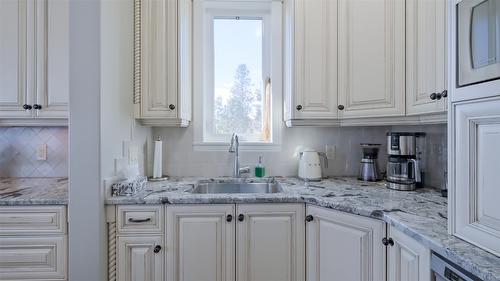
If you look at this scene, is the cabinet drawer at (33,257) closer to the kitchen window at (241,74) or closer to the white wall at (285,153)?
the white wall at (285,153)

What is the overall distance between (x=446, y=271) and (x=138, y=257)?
1462mm

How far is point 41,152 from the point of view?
2.16 meters

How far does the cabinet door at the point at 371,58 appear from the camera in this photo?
1.67m

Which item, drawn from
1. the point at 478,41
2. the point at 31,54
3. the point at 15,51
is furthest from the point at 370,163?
the point at 15,51

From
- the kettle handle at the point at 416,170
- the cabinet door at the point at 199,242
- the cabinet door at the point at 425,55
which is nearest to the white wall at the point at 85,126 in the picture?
the cabinet door at the point at 199,242

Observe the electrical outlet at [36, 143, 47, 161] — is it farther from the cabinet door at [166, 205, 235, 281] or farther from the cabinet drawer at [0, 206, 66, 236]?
the cabinet door at [166, 205, 235, 281]

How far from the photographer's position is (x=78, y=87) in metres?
1.47

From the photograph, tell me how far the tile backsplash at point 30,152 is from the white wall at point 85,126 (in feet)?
2.85

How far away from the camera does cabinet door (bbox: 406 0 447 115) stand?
138 centimetres

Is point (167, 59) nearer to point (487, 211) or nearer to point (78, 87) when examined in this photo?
point (78, 87)

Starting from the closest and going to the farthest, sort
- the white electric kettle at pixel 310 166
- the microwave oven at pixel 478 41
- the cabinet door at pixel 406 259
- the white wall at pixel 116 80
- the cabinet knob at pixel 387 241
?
the microwave oven at pixel 478 41, the cabinet door at pixel 406 259, the cabinet knob at pixel 387 241, the white wall at pixel 116 80, the white electric kettle at pixel 310 166

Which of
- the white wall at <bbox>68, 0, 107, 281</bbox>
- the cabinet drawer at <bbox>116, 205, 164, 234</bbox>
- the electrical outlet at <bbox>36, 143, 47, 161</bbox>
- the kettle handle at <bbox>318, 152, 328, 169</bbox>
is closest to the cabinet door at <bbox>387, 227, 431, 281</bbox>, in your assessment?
the kettle handle at <bbox>318, 152, 328, 169</bbox>

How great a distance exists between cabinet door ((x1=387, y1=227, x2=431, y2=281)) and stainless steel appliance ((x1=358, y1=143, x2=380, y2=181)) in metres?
0.88

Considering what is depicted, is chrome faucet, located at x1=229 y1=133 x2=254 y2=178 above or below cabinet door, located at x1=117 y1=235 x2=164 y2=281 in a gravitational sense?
above
